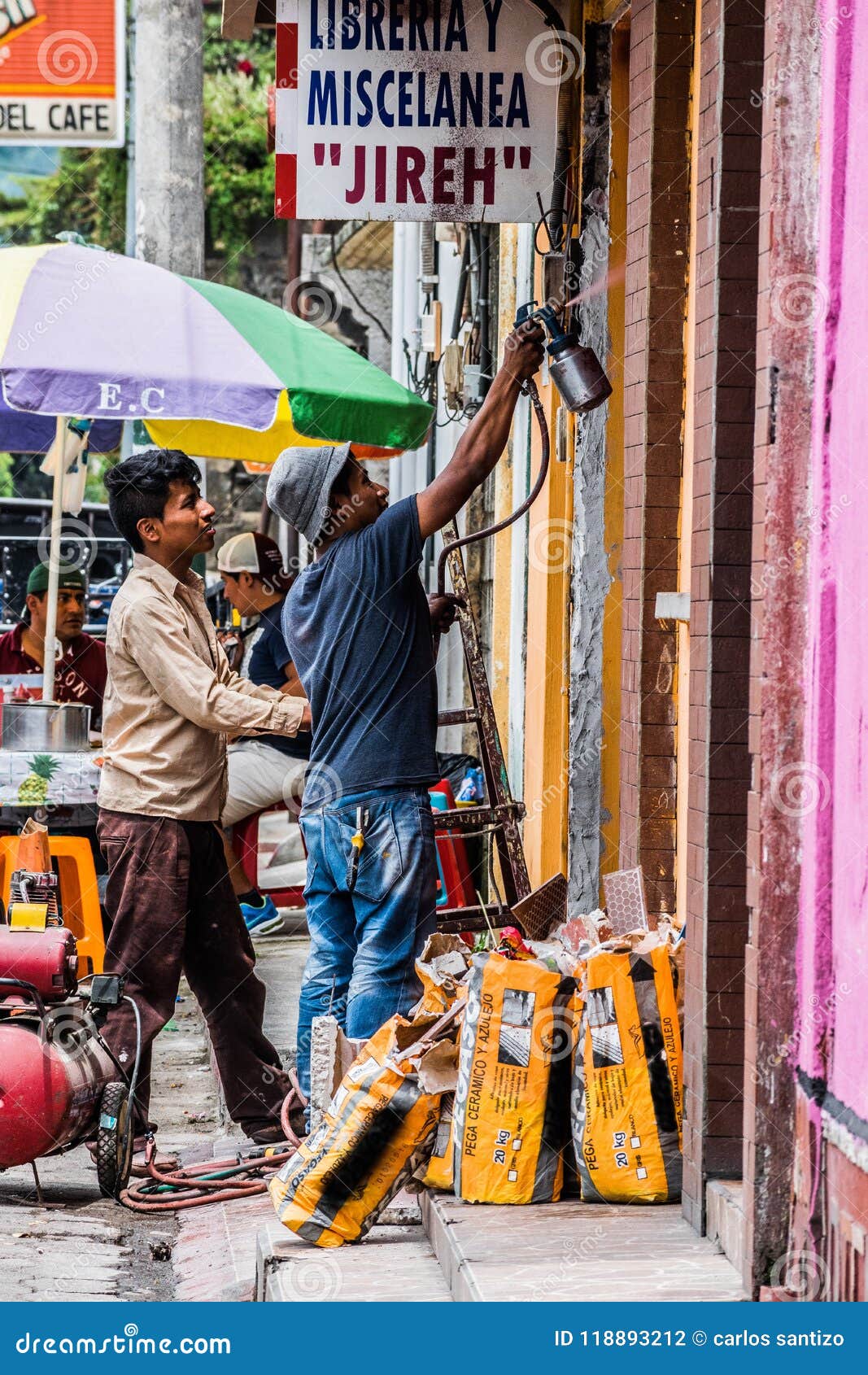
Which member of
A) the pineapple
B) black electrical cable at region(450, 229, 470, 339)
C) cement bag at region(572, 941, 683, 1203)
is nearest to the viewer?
cement bag at region(572, 941, 683, 1203)

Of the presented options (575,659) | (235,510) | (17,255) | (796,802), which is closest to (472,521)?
(17,255)

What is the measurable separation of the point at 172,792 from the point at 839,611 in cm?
287

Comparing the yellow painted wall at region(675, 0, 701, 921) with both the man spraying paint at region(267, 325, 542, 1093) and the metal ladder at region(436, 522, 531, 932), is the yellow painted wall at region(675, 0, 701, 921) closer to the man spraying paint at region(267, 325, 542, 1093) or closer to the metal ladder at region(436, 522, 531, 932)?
the man spraying paint at region(267, 325, 542, 1093)

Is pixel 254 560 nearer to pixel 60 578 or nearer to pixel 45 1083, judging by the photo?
pixel 60 578

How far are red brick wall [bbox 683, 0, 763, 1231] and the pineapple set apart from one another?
3821 mm

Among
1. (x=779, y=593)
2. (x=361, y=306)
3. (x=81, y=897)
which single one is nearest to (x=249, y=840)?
(x=81, y=897)

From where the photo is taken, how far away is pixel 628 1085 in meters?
3.82

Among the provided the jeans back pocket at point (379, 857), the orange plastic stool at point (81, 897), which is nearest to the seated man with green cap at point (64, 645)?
the orange plastic stool at point (81, 897)

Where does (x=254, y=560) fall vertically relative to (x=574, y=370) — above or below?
below

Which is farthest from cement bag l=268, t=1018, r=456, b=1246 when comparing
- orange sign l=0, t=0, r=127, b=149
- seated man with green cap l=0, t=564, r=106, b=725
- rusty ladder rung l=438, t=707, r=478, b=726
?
orange sign l=0, t=0, r=127, b=149

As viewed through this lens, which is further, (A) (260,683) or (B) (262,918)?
(B) (262,918)

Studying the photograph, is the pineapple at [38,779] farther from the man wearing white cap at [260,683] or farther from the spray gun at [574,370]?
the spray gun at [574,370]

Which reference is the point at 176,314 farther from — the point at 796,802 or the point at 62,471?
the point at 796,802

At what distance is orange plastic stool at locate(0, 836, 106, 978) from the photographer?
6969mm
